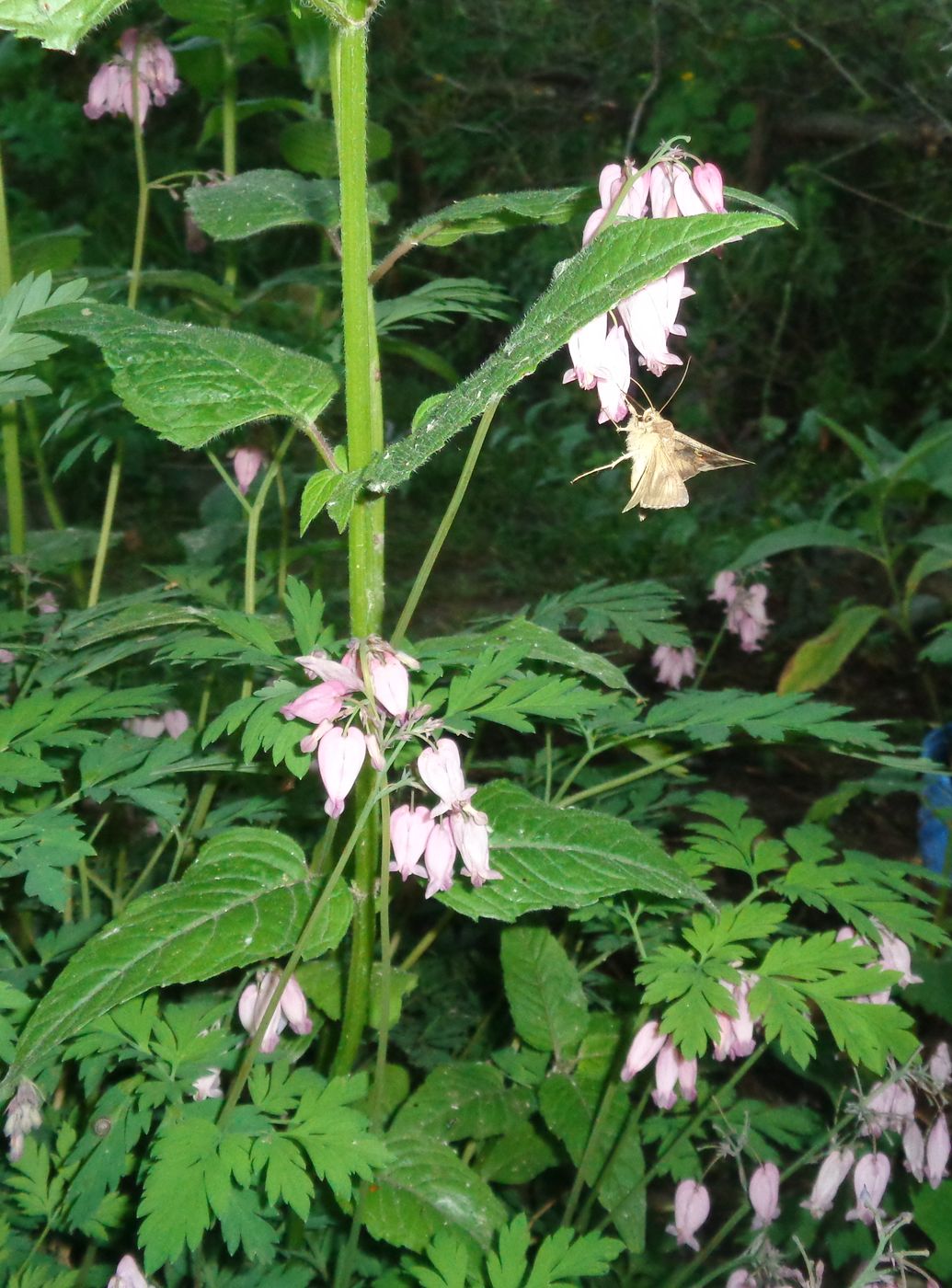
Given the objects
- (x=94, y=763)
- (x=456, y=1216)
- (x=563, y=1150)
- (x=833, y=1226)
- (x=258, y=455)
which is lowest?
(x=833, y=1226)

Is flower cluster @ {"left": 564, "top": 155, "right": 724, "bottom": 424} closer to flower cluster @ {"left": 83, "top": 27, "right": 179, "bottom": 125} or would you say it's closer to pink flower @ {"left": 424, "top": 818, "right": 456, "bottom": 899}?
pink flower @ {"left": 424, "top": 818, "right": 456, "bottom": 899}

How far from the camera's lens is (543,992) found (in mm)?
A: 1702

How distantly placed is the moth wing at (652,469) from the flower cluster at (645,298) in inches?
8.5

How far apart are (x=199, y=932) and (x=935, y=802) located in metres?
2.22

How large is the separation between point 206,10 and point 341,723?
5.19 feet

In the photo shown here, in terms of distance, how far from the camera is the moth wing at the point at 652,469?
1412mm

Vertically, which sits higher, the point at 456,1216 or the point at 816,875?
the point at 816,875

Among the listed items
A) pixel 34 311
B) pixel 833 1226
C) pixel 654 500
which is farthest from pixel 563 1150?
pixel 34 311

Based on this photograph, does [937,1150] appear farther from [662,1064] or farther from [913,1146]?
[662,1064]

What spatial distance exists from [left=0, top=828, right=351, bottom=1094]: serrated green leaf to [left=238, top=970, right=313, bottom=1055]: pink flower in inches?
7.0

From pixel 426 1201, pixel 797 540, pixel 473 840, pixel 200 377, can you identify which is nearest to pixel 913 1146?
pixel 426 1201

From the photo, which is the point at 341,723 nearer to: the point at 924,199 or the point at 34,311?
the point at 34,311

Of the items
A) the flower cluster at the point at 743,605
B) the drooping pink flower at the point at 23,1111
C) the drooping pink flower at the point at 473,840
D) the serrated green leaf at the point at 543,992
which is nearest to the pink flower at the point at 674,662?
the flower cluster at the point at 743,605

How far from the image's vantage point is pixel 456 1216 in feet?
4.50
